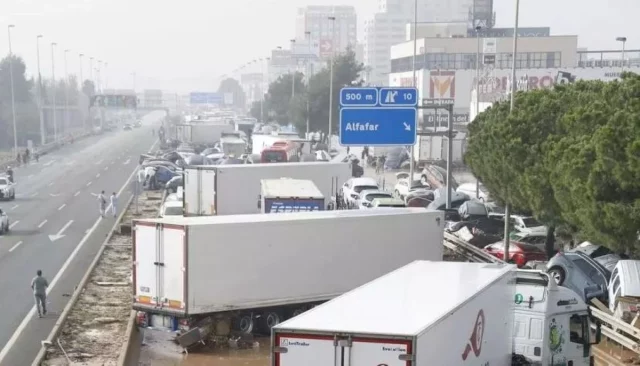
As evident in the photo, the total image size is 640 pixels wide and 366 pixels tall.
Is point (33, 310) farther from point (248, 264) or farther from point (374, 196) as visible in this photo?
point (374, 196)

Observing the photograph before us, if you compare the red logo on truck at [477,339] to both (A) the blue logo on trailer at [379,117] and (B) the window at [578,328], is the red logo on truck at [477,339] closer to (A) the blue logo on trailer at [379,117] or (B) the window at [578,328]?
(B) the window at [578,328]

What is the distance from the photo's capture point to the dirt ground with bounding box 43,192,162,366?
1652 cm

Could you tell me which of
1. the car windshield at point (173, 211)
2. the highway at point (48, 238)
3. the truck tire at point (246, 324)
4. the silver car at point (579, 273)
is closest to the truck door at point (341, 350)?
the truck tire at point (246, 324)

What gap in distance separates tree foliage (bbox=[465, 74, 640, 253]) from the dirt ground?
985 cm

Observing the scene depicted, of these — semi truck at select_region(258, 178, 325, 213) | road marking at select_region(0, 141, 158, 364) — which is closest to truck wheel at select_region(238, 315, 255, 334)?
road marking at select_region(0, 141, 158, 364)

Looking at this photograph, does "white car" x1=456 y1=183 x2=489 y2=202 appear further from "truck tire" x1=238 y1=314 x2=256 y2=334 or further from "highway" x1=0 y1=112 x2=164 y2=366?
"truck tire" x1=238 y1=314 x2=256 y2=334

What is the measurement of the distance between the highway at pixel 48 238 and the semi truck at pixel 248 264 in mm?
2773

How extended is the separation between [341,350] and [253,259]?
8.47 meters

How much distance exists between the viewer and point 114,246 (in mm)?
29656

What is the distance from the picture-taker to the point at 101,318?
19.6 metres

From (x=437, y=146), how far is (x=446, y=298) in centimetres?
4942

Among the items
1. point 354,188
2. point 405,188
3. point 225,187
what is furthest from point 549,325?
point 405,188

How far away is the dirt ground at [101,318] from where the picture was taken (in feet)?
54.2

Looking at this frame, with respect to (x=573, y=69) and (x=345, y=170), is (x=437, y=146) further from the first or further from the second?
(x=345, y=170)
